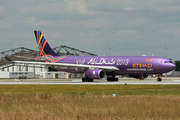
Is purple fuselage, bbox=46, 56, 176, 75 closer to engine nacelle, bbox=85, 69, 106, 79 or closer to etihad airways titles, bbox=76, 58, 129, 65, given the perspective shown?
etihad airways titles, bbox=76, 58, 129, 65

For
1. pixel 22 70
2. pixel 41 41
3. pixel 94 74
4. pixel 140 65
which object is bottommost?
pixel 94 74

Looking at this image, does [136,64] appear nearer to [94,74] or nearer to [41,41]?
[94,74]

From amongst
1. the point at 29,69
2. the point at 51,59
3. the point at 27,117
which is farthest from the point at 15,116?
the point at 29,69

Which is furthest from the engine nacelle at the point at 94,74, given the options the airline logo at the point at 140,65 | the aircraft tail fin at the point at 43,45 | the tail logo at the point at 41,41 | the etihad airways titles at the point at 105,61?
the tail logo at the point at 41,41

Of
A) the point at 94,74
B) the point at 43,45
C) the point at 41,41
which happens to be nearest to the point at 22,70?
the point at 41,41

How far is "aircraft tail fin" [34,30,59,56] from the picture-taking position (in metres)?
72.8

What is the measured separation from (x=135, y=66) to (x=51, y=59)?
74.5 ft

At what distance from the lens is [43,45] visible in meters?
73.2

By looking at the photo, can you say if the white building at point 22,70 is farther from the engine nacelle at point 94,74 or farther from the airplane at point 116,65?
the engine nacelle at point 94,74

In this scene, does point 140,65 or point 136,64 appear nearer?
point 140,65

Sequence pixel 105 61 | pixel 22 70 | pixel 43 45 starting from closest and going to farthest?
pixel 105 61 → pixel 43 45 → pixel 22 70

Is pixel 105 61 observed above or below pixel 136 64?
above

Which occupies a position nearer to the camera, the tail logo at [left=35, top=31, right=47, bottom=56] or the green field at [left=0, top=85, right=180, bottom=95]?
the green field at [left=0, top=85, right=180, bottom=95]

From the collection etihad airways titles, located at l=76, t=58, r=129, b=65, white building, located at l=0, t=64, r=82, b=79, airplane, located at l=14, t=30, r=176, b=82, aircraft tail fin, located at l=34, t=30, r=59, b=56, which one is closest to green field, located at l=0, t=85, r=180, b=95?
airplane, located at l=14, t=30, r=176, b=82
